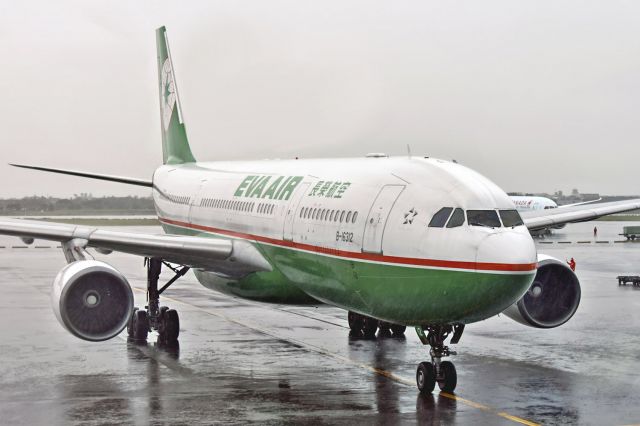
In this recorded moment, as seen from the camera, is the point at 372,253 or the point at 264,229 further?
the point at 264,229

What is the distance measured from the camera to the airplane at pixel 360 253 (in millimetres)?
16281

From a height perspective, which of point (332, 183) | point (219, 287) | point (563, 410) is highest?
point (332, 183)

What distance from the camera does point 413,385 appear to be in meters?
19.2

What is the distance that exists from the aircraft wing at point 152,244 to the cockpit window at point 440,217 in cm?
647

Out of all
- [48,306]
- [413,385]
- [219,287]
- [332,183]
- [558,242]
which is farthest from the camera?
[558,242]

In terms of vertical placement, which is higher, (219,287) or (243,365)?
(219,287)

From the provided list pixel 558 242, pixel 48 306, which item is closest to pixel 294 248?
pixel 48 306

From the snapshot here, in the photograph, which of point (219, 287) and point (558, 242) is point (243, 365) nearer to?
point (219, 287)

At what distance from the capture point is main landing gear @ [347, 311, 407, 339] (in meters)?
25.7

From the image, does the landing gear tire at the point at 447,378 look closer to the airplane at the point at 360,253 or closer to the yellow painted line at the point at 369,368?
the airplane at the point at 360,253

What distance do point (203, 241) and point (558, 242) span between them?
57579 mm

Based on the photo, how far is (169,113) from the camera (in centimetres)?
3788

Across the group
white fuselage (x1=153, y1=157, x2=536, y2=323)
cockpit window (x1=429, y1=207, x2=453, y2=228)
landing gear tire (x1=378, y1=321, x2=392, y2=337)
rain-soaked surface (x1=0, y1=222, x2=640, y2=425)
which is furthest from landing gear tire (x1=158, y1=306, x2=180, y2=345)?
cockpit window (x1=429, y1=207, x2=453, y2=228)

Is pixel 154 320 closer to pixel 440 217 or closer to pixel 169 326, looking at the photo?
pixel 169 326
